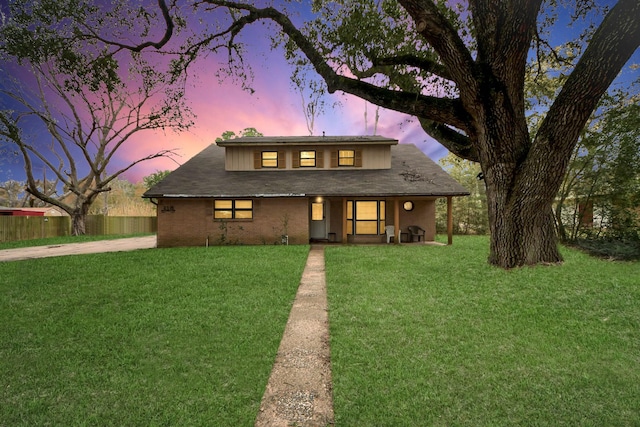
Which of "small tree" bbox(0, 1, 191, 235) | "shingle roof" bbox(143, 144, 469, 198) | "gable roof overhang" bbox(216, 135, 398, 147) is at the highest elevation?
"small tree" bbox(0, 1, 191, 235)

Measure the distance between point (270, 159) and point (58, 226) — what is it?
59.6ft

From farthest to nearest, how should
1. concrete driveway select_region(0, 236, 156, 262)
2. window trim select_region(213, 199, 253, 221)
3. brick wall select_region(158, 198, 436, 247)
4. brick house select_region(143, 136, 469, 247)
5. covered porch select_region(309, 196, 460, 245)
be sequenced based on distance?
covered porch select_region(309, 196, 460, 245)
window trim select_region(213, 199, 253, 221)
brick wall select_region(158, 198, 436, 247)
brick house select_region(143, 136, 469, 247)
concrete driveway select_region(0, 236, 156, 262)

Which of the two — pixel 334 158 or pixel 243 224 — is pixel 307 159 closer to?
pixel 334 158

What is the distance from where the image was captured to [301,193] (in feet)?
47.9

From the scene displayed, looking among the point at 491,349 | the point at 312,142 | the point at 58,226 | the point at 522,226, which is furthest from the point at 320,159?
the point at 58,226

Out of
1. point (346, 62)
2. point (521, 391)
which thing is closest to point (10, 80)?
point (346, 62)

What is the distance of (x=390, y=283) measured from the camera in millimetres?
7074

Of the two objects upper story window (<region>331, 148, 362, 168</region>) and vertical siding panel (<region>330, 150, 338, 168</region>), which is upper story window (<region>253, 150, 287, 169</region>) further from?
upper story window (<region>331, 148, 362, 168</region>)

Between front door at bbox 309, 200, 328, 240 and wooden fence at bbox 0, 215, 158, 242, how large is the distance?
1828cm

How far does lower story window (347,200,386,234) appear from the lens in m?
16.3

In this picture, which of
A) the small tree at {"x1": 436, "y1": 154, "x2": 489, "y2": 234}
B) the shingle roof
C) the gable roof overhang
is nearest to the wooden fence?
the shingle roof

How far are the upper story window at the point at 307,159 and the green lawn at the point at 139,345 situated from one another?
9763 millimetres

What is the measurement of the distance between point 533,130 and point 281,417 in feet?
52.9

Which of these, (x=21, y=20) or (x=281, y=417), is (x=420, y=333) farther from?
(x=21, y=20)
